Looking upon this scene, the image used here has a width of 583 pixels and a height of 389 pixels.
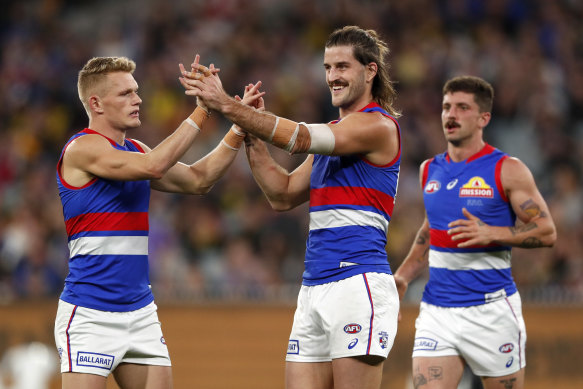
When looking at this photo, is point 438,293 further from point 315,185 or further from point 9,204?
point 9,204

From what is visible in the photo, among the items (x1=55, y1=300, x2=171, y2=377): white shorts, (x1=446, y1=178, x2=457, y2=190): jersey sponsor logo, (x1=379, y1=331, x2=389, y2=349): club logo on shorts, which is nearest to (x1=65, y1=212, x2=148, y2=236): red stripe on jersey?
(x1=55, y1=300, x2=171, y2=377): white shorts

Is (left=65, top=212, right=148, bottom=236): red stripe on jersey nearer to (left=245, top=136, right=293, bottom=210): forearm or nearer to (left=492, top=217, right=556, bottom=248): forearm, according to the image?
(left=245, top=136, right=293, bottom=210): forearm

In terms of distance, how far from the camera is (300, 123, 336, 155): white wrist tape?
17.6ft

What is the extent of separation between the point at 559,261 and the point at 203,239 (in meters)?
4.56

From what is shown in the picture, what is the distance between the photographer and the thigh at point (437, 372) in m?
6.32

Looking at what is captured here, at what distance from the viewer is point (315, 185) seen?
225 inches

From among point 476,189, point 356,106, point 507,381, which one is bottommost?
point 507,381

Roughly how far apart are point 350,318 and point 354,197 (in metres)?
0.76

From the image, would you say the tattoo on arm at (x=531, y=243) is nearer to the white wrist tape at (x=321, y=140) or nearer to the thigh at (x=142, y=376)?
the white wrist tape at (x=321, y=140)

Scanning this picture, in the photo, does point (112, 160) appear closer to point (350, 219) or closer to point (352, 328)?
point (350, 219)

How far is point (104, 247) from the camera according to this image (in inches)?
215

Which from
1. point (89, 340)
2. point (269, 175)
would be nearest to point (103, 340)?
point (89, 340)

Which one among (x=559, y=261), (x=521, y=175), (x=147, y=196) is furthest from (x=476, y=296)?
(x=559, y=261)

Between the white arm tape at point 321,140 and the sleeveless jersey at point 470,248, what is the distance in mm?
1656
